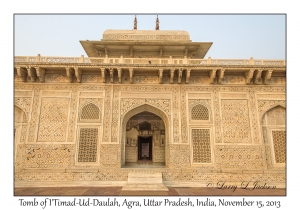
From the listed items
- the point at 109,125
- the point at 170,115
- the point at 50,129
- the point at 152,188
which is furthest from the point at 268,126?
the point at 50,129

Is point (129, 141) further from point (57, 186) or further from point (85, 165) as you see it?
point (57, 186)

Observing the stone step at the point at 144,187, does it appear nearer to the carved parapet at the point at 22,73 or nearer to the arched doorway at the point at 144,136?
the arched doorway at the point at 144,136

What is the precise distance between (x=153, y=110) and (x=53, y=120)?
447 cm

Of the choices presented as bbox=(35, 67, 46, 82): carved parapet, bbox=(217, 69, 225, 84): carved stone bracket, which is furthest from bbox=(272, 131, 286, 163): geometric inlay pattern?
bbox=(35, 67, 46, 82): carved parapet

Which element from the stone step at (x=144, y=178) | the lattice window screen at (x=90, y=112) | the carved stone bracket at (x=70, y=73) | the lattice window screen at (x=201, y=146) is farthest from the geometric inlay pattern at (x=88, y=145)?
the lattice window screen at (x=201, y=146)

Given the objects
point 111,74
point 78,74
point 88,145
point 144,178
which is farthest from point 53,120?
point 144,178

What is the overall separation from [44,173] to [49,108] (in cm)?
275

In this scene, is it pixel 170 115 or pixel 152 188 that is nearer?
pixel 152 188

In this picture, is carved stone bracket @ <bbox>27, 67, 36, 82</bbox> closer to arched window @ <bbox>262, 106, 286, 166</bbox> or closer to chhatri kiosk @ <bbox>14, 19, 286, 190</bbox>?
chhatri kiosk @ <bbox>14, 19, 286, 190</bbox>

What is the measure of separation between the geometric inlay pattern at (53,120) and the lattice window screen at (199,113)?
5.68 metres

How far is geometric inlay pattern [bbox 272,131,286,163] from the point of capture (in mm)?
8727

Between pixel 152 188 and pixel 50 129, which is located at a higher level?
pixel 50 129

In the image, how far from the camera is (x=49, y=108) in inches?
353

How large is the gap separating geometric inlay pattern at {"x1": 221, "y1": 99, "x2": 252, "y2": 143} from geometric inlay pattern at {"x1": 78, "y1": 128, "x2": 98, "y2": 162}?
5.69 metres
